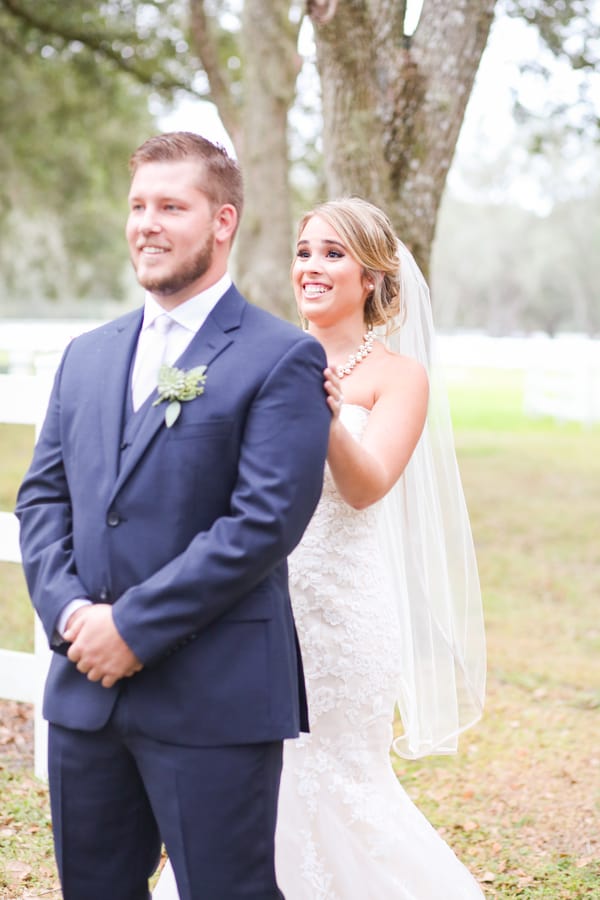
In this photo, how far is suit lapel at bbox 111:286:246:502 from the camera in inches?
96.1

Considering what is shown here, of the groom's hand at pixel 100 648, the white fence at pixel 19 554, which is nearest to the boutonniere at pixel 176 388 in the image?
the groom's hand at pixel 100 648

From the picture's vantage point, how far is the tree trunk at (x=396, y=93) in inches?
230

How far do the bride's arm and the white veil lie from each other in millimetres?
491

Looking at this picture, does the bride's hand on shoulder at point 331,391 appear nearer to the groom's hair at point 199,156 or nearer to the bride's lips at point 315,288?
the groom's hair at point 199,156

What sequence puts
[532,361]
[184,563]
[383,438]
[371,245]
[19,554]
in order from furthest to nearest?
[532,361] → [19,554] → [371,245] → [383,438] → [184,563]

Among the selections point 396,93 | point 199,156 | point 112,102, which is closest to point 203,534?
point 199,156

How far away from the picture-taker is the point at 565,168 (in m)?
46.2

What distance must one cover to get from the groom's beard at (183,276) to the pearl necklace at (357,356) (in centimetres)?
112

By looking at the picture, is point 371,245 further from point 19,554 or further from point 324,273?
point 19,554

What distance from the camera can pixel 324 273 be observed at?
3.48 m

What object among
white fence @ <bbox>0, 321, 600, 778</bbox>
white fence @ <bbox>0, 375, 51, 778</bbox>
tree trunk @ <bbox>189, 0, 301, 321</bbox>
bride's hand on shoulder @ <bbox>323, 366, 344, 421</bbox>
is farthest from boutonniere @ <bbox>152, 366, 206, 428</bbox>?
tree trunk @ <bbox>189, 0, 301, 321</bbox>

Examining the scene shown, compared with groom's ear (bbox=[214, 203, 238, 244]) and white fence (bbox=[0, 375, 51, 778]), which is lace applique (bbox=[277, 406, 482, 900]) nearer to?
groom's ear (bbox=[214, 203, 238, 244])

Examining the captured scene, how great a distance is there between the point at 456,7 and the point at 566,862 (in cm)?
442

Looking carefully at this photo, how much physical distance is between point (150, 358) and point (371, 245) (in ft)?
3.84
